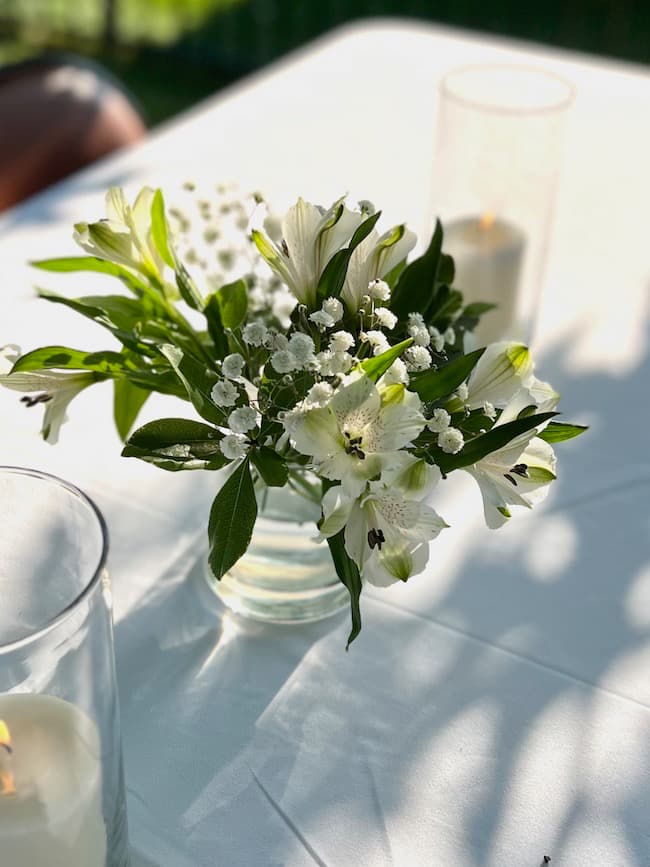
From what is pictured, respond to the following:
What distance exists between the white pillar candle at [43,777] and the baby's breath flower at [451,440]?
24 cm

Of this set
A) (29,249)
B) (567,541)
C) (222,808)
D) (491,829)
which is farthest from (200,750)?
(29,249)

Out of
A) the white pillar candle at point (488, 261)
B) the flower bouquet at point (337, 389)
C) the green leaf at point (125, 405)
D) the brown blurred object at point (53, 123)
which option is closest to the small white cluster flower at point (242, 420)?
the flower bouquet at point (337, 389)

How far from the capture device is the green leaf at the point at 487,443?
0.63 meters

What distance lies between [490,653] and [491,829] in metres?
0.16

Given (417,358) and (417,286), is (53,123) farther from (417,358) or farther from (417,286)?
(417,358)

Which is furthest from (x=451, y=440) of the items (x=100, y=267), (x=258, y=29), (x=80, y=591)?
(x=258, y=29)

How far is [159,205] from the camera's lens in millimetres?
762

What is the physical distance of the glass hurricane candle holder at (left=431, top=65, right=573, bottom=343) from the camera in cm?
108

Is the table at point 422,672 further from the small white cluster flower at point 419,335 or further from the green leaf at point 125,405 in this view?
the small white cluster flower at point 419,335

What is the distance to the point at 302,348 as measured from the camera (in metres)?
0.62

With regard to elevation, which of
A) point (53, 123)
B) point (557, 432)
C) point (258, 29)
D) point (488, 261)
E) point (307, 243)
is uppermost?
point (307, 243)

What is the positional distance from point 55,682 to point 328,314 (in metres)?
0.25

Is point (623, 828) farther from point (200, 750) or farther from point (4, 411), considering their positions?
point (4, 411)

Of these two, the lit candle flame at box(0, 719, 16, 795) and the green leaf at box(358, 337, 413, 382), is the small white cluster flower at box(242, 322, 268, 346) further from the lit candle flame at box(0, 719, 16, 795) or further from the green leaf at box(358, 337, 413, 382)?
the lit candle flame at box(0, 719, 16, 795)
